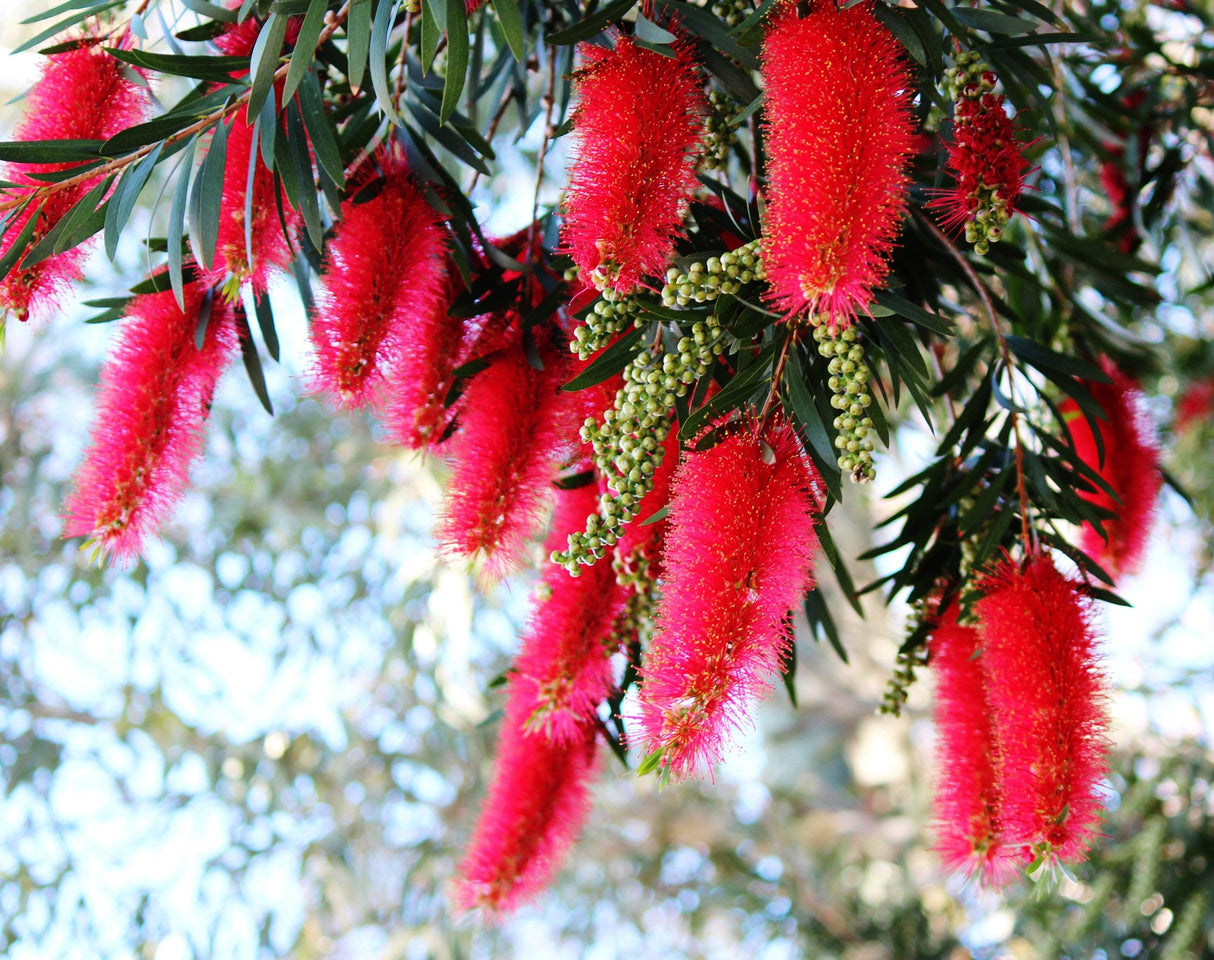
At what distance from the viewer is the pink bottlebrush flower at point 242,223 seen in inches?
33.2

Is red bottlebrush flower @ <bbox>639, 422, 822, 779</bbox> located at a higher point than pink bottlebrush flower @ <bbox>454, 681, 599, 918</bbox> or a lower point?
higher

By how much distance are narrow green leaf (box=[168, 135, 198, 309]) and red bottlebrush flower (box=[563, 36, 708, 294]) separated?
12.6 inches

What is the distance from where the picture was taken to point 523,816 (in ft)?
3.44

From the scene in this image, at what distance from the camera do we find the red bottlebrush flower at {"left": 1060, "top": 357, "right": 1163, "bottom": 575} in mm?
1222

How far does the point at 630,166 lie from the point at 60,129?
0.51 m

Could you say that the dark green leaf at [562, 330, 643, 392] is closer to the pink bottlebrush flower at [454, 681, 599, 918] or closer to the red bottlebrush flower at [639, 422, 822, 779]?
the red bottlebrush flower at [639, 422, 822, 779]

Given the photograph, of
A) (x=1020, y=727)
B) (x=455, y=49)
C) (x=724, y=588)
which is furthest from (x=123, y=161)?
(x=1020, y=727)

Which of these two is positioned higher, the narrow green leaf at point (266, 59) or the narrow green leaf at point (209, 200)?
the narrow green leaf at point (266, 59)

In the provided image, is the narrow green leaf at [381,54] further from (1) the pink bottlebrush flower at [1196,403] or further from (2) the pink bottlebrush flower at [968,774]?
(1) the pink bottlebrush flower at [1196,403]

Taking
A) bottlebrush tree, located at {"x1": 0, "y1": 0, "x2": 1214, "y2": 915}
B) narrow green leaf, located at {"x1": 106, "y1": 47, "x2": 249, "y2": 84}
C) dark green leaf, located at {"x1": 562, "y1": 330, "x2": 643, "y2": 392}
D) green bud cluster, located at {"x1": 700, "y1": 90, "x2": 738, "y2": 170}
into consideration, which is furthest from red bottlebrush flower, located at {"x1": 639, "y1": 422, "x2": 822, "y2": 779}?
narrow green leaf, located at {"x1": 106, "y1": 47, "x2": 249, "y2": 84}

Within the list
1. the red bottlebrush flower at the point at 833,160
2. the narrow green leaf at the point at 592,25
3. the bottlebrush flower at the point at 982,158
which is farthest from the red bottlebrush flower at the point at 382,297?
the bottlebrush flower at the point at 982,158

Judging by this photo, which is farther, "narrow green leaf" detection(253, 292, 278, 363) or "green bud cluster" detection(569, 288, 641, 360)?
"narrow green leaf" detection(253, 292, 278, 363)

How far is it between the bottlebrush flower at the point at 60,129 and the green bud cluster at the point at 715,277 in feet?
1.62

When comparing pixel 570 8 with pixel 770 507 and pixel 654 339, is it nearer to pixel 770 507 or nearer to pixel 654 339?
pixel 654 339
